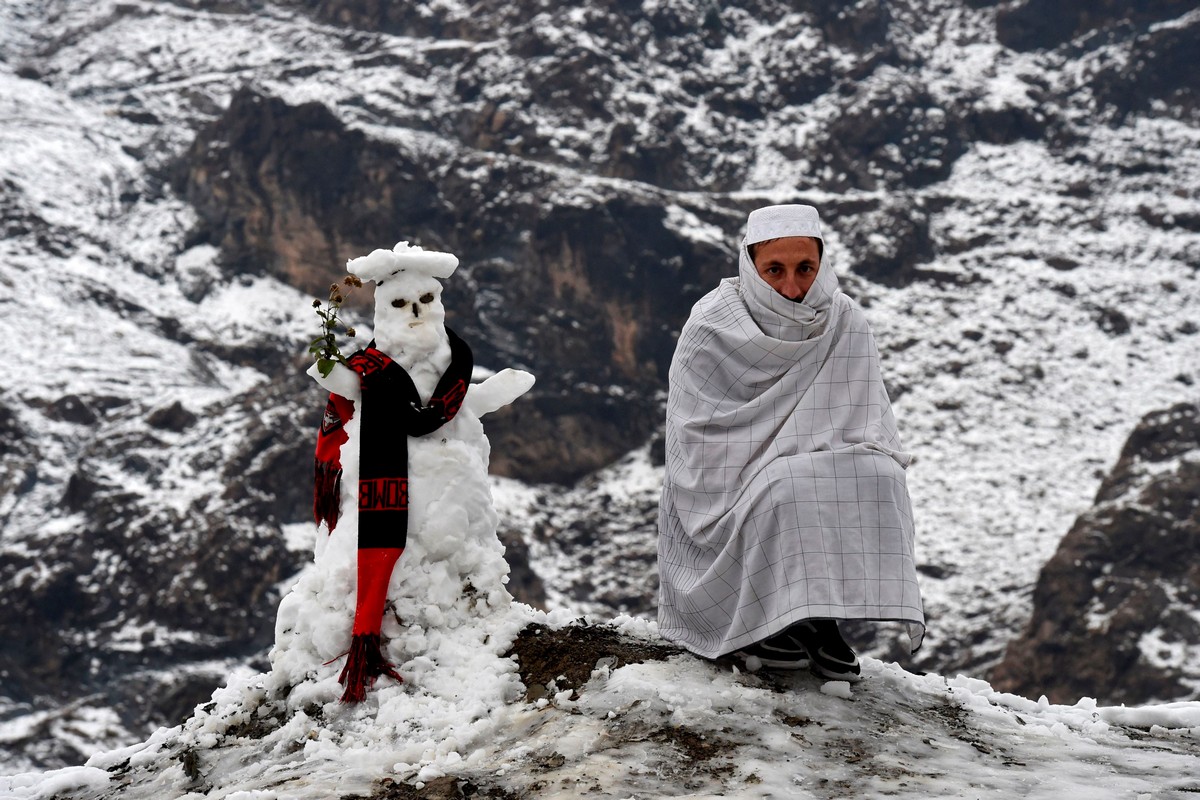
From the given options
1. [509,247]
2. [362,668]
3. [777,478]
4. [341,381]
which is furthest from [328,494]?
[509,247]

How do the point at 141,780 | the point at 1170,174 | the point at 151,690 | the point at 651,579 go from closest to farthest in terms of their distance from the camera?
1. the point at 141,780
2. the point at 151,690
3. the point at 651,579
4. the point at 1170,174

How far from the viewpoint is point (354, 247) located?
51.1 meters

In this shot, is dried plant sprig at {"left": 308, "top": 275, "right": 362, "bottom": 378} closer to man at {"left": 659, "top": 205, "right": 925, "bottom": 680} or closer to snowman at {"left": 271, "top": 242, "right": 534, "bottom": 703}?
snowman at {"left": 271, "top": 242, "right": 534, "bottom": 703}

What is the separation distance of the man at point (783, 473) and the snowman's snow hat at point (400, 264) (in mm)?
1081

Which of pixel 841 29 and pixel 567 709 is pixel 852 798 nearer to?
pixel 567 709

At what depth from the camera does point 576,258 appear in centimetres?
4888

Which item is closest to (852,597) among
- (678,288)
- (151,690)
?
(151,690)

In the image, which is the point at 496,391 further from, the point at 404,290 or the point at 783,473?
the point at 783,473

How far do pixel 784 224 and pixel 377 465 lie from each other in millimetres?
1838

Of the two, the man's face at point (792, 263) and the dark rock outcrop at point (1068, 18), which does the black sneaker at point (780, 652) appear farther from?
the dark rock outcrop at point (1068, 18)

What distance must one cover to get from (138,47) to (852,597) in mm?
66738

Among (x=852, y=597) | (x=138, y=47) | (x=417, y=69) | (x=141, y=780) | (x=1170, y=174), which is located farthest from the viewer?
(x=138, y=47)

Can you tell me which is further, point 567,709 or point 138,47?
point 138,47

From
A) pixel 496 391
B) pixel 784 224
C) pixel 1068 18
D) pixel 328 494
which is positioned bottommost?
pixel 328 494
